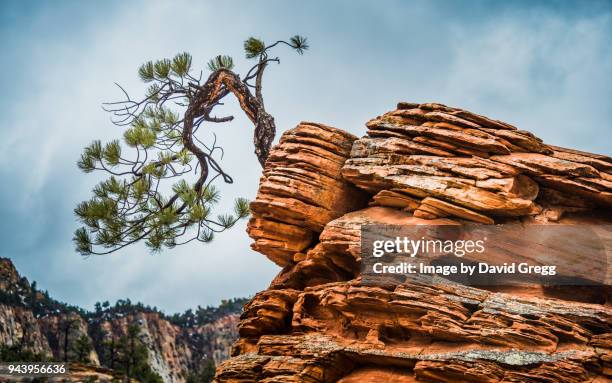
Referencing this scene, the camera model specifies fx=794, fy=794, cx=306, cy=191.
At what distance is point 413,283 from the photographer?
16.0 m

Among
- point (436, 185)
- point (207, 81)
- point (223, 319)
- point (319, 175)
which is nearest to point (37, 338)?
point (223, 319)

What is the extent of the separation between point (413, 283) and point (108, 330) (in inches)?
1170

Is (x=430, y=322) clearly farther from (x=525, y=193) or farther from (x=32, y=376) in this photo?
(x=32, y=376)

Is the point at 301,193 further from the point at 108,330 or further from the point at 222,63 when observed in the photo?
the point at 108,330

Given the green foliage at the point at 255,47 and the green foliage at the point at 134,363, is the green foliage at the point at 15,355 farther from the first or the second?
the green foliage at the point at 255,47

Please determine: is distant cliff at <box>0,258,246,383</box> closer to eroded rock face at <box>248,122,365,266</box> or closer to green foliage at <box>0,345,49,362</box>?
green foliage at <box>0,345,49,362</box>

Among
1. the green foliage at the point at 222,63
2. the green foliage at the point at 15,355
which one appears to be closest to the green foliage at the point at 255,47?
the green foliage at the point at 222,63

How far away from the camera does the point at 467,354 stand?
14.8 m

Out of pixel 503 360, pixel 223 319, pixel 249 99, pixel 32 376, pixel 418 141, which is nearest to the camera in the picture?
pixel 503 360

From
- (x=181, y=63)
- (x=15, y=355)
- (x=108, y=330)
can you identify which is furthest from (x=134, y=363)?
(x=181, y=63)

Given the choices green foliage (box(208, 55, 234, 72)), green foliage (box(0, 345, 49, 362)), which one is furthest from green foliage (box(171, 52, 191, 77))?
green foliage (box(0, 345, 49, 362))

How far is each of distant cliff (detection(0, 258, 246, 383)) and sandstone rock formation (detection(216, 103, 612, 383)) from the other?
17457 mm

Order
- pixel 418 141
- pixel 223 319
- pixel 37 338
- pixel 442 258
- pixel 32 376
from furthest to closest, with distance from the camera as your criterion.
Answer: pixel 223 319 < pixel 37 338 < pixel 32 376 < pixel 418 141 < pixel 442 258

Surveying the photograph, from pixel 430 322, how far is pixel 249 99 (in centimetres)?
884
